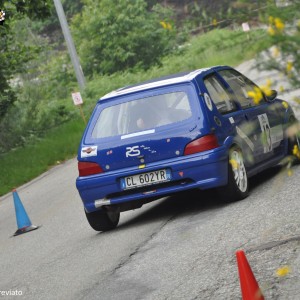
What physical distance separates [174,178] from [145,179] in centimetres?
33

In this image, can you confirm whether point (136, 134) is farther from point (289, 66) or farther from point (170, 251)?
point (289, 66)

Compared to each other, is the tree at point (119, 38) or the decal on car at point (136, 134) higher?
the decal on car at point (136, 134)

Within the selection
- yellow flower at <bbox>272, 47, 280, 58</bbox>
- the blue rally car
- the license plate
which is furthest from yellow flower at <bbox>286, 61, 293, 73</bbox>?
the license plate

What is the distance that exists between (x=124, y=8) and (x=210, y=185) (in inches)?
1902

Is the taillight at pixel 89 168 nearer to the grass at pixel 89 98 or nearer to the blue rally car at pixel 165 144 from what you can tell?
the blue rally car at pixel 165 144

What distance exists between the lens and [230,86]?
12.5 meters

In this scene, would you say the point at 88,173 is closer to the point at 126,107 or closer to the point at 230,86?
the point at 126,107

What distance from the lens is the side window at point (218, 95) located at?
463 inches

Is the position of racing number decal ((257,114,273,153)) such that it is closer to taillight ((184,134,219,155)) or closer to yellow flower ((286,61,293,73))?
taillight ((184,134,219,155))

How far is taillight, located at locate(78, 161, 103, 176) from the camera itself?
11.5 m

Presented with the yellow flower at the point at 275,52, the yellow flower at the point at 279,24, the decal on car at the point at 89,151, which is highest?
the yellow flower at the point at 279,24

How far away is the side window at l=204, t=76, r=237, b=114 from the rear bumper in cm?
71

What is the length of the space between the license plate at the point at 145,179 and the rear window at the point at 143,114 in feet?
1.82

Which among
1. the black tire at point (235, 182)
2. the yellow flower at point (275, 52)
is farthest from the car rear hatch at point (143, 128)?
the yellow flower at point (275, 52)
